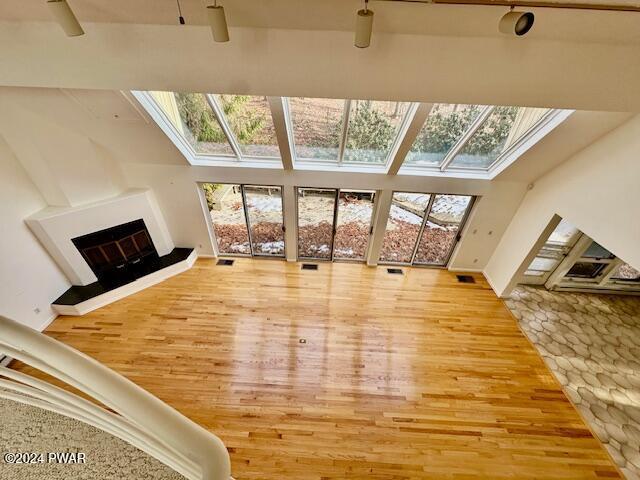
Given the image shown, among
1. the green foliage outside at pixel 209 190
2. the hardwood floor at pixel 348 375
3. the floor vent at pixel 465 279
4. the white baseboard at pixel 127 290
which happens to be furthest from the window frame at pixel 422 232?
the white baseboard at pixel 127 290

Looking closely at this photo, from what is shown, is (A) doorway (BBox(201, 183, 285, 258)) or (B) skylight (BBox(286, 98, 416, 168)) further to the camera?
(A) doorway (BBox(201, 183, 285, 258))

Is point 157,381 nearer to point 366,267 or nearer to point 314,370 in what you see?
point 314,370

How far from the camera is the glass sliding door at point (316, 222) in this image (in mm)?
4977

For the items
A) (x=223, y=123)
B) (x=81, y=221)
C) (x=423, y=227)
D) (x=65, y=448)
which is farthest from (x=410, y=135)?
(x=81, y=221)

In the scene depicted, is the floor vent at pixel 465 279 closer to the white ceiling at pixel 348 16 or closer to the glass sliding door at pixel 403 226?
the glass sliding door at pixel 403 226

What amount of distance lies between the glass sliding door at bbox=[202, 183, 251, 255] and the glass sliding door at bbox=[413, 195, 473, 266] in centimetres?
371

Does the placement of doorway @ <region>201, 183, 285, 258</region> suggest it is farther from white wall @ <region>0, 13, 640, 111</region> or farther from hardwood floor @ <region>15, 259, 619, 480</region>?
white wall @ <region>0, 13, 640, 111</region>

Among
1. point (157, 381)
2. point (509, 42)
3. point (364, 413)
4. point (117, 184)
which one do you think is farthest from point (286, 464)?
point (117, 184)

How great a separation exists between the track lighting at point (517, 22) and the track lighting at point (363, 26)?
93 cm

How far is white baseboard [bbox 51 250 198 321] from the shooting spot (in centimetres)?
411

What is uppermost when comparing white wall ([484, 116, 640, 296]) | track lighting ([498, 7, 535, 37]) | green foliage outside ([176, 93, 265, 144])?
track lighting ([498, 7, 535, 37])

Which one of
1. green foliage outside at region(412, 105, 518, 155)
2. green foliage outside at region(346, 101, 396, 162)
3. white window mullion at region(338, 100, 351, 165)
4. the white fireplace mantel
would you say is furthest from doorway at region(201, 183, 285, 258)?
green foliage outside at region(412, 105, 518, 155)

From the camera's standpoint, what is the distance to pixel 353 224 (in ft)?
17.7

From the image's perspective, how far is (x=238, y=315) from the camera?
433cm
